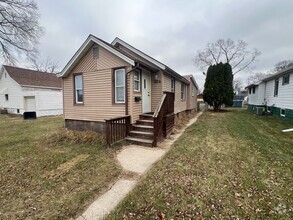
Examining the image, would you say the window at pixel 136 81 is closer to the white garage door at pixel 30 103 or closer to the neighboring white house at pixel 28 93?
the neighboring white house at pixel 28 93

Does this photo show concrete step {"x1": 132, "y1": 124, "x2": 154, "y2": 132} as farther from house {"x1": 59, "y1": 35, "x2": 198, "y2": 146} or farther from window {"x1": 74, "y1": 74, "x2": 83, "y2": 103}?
window {"x1": 74, "y1": 74, "x2": 83, "y2": 103}

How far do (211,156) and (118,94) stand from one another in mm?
4714

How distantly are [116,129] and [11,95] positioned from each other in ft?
66.3

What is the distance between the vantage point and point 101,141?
22.5ft

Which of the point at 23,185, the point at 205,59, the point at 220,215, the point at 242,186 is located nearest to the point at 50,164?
the point at 23,185

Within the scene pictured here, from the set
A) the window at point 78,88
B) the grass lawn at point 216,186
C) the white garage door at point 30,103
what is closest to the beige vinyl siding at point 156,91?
the window at point 78,88

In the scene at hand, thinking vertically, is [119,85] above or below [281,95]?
above

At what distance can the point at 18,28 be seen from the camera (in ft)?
50.9

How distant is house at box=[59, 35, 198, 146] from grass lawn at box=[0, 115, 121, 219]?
67.9 inches

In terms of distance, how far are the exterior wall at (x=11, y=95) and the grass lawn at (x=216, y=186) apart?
20.3 metres

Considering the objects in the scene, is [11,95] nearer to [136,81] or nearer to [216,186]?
[136,81]

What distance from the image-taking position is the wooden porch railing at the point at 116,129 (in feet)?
19.7

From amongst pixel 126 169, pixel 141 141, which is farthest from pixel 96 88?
pixel 126 169

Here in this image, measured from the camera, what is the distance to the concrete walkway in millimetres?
2729
